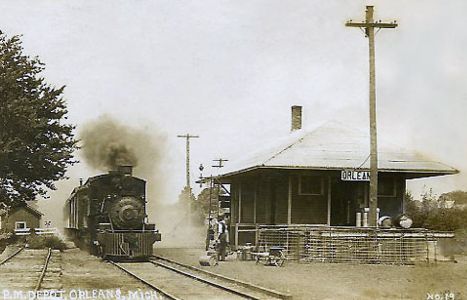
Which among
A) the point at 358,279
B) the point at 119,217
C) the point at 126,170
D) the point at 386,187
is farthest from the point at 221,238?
the point at 358,279

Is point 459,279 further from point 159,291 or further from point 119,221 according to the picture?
point 119,221

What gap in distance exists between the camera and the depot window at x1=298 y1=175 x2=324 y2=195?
24141mm

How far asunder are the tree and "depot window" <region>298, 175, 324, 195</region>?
7603 mm

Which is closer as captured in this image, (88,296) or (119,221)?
(88,296)

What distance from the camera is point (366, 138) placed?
24.9 m

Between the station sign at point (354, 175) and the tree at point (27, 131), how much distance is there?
8877mm

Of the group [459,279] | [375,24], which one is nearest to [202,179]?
[375,24]

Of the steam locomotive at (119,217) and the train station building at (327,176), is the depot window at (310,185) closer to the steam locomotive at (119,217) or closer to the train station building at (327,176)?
the train station building at (327,176)

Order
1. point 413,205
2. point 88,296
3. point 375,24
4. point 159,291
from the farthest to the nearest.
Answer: point 413,205, point 375,24, point 159,291, point 88,296

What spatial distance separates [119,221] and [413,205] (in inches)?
406

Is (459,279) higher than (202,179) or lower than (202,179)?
lower

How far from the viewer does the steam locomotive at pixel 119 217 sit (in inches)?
887

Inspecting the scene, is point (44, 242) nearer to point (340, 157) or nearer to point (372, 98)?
point (340, 157)

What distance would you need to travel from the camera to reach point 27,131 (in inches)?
870
